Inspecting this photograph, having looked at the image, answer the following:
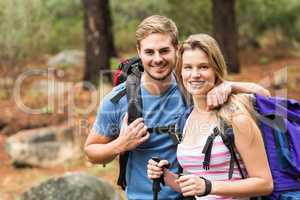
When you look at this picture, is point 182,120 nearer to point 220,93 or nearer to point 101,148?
point 220,93

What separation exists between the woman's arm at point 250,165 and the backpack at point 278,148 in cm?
7

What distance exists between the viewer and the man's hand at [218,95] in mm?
2805

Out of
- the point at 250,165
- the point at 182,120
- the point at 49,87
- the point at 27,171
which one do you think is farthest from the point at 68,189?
the point at 49,87

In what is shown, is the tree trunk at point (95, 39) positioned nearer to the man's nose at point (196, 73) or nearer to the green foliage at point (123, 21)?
the green foliage at point (123, 21)

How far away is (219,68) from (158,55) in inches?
16.3

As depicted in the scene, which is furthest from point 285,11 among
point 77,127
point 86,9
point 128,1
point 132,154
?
point 132,154

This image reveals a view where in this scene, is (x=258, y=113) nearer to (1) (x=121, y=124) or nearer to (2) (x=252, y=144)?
(2) (x=252, y=144)

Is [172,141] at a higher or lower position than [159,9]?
lower

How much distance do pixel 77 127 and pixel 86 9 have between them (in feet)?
10.7

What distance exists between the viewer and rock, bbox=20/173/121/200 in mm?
5082

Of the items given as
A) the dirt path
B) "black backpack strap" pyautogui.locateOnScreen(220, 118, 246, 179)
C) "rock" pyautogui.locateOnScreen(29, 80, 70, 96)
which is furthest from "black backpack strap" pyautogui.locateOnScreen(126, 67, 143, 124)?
"rock" pyautogui.locateOnScreen(29, 80, 70, 96)

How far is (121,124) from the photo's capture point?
318cm

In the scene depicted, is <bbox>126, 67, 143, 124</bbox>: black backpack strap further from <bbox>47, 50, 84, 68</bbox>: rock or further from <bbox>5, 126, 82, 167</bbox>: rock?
<bbox>47, 50, 84, 68</bbox>: rock

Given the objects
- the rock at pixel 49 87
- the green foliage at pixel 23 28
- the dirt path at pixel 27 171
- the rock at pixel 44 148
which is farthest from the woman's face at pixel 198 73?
the green foliage at pixel 23 28
